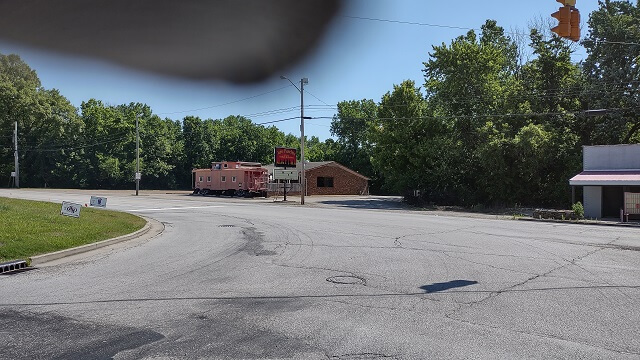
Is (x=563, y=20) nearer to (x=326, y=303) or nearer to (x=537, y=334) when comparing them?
(x=537, y=334)

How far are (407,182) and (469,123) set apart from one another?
753 centimetres

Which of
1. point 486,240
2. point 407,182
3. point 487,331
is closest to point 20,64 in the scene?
point 407,182

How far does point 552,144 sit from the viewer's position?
A: 35219mm

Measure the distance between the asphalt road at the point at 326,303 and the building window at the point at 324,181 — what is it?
44983mm

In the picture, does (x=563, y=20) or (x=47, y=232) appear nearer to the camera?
(x=563, y=20)

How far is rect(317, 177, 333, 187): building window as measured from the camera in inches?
2279

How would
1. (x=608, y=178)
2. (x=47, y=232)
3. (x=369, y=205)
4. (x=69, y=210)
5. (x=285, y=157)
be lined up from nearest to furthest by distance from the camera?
1. (x=47, y=232)
2. (x=69, y=210)
3. (x=608, y=178)
4. (x=369, y=205)
5. (x=285, y=157)

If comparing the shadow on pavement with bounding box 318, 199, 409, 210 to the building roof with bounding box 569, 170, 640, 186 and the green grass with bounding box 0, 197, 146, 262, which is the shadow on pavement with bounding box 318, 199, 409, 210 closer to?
the building roof with bounding box 569, 170, 640, 186

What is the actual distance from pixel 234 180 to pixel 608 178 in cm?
3556

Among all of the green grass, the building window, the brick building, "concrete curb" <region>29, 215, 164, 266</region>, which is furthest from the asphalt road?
the building window

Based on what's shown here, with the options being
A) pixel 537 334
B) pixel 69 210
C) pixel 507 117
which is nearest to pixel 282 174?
pixel 507 117

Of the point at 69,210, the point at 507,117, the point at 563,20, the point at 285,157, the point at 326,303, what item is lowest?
the point at 326,303

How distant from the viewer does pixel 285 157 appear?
47.8 meters

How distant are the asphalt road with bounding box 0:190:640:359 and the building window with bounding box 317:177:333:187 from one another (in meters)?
45.0
